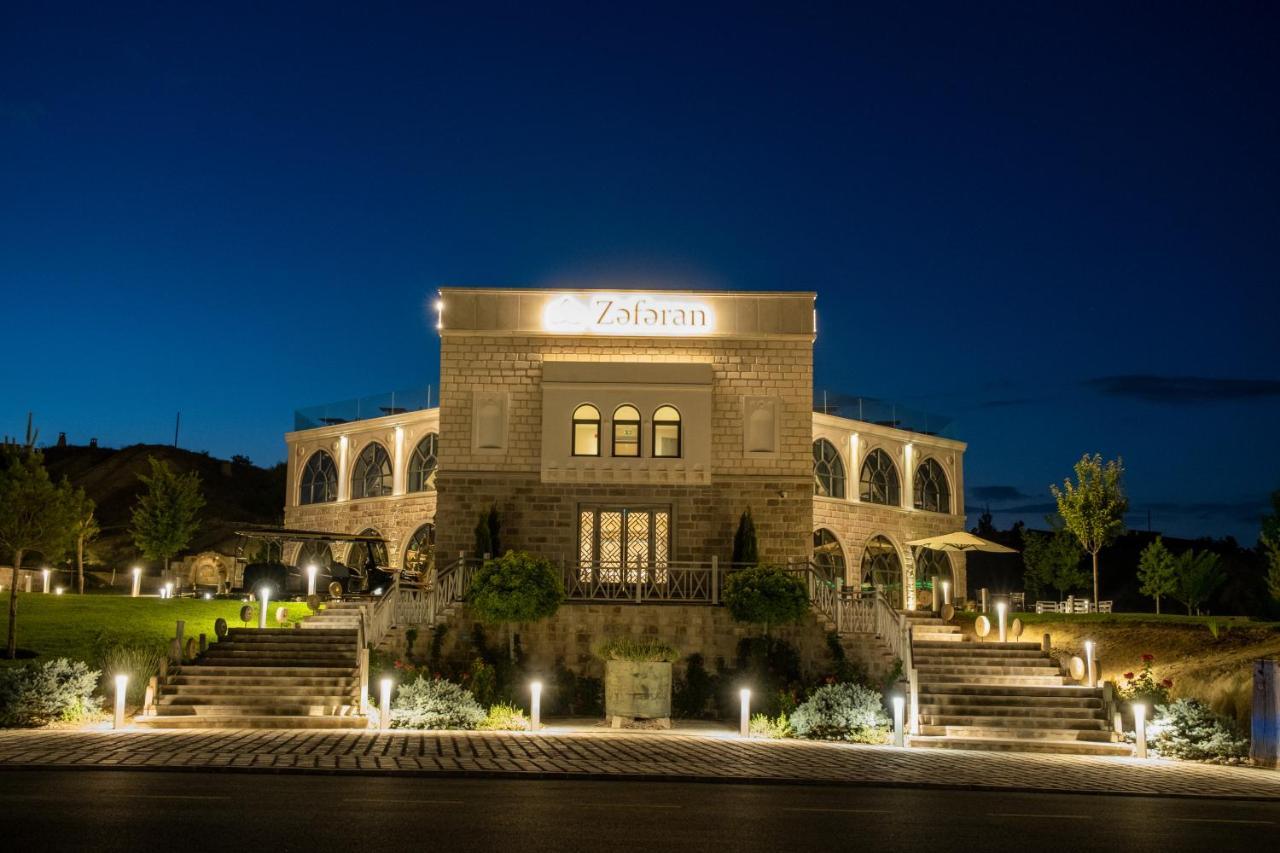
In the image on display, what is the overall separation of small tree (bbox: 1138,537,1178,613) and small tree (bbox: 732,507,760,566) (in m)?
14.7

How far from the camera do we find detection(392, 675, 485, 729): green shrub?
20.0 metres

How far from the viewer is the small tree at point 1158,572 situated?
34.5 meters

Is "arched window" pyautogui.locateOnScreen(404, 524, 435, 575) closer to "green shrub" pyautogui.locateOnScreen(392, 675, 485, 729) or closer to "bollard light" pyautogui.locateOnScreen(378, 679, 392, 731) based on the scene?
"green shrub" pyautogui.locateOnScreen(392, 675, 485, 729)

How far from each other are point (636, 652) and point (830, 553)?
14.8 meters

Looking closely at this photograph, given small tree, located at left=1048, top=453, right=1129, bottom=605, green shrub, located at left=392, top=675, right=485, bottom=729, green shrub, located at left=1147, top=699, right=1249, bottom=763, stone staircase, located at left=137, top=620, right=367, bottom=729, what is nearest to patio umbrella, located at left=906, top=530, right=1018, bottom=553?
small tree, located at left=1048, top=453, right=1129, bottom=605

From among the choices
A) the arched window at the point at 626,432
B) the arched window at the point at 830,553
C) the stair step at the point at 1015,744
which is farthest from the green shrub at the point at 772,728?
the arched window at the point at 830,553

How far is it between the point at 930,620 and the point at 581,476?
7.80m

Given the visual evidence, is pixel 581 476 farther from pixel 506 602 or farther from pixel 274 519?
pixel 274 519

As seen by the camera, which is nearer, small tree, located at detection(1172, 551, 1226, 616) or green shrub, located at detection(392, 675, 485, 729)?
green shrub, located at detection(392, 675, 485, 729)

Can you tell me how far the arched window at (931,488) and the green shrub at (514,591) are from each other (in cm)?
1726

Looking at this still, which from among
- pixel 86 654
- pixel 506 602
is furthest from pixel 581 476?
pixel 86 654

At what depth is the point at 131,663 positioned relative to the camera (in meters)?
21.5

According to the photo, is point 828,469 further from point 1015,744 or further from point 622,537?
point 1015,744

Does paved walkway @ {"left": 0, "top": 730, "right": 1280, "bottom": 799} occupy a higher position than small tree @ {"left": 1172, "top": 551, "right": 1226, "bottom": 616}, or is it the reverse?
small tree @ {"left": 1172, "top": 551, "right": 1226, "bottom": 616}
